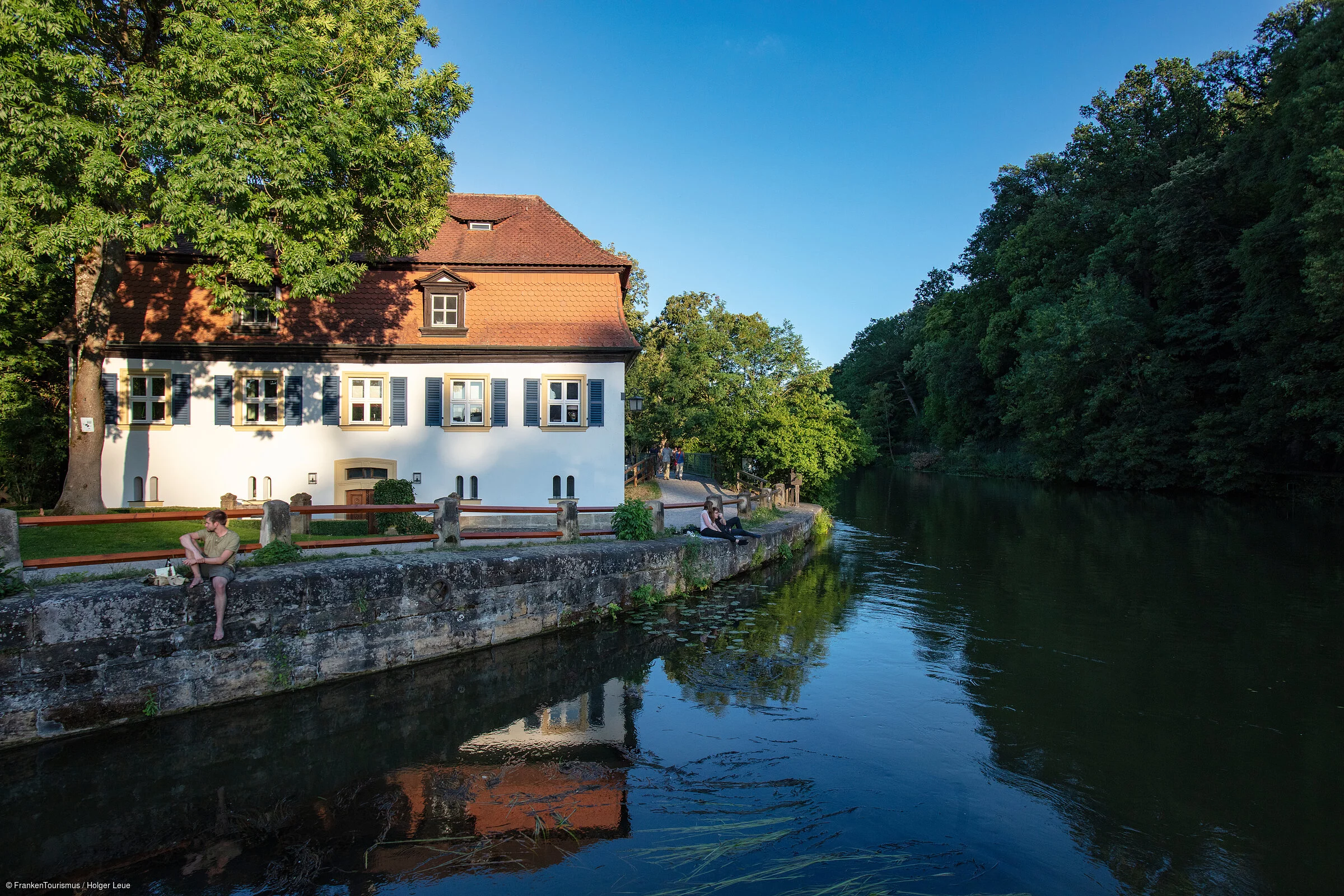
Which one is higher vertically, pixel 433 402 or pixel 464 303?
pixel 464 303

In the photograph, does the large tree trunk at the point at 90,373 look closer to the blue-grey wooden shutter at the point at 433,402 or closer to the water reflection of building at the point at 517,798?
the blue-grey wooden shutter at the point at 433,402

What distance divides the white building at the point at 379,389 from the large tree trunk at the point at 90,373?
11.9 feet

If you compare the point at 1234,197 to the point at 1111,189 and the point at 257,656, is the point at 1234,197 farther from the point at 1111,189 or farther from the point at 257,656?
the point at 257,656

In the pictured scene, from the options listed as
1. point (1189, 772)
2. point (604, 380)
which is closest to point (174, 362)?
point (604, 380)

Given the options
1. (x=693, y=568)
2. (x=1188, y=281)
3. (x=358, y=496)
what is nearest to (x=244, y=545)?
(x=693, y=568)

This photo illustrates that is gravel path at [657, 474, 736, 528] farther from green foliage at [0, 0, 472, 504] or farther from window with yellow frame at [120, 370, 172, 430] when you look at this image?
window with yellow frame at [120, 370, 172, 430]

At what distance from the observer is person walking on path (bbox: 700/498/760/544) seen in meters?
16.0

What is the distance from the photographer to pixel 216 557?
325 inches

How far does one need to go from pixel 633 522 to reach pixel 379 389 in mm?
9412

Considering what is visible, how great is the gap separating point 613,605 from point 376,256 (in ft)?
37.6

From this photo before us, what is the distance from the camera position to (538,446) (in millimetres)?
20219

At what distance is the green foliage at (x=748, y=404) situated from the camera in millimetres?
25984

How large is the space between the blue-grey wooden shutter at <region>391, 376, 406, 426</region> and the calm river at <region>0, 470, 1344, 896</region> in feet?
32.9

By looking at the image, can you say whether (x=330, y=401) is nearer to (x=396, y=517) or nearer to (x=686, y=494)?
(x=396, y=517)
